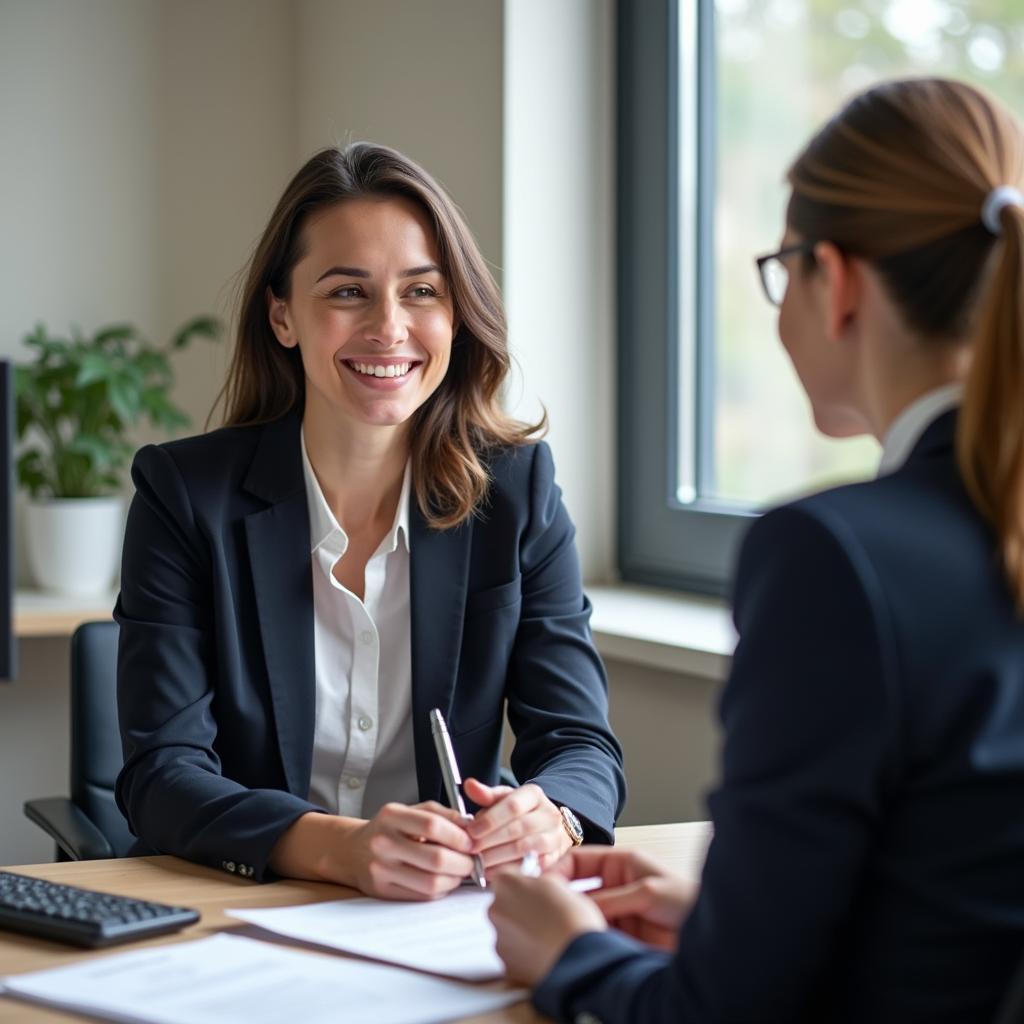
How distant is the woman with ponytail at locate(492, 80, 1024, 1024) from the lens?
2.83 ft

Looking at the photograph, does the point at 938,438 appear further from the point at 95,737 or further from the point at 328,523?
the point at 95,737

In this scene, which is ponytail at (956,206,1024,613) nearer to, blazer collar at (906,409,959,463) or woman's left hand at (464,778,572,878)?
blazer collar at (906,409,959,463)

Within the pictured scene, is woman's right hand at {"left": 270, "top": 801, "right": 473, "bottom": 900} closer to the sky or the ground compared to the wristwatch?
closer to the sky

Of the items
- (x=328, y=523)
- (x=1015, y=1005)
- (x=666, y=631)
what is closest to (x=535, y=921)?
(x=1015, y=1005)

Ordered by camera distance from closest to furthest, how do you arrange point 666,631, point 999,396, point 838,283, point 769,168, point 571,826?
point 999,396
point 838,283
point 571,826
point 666,631
point 769,168

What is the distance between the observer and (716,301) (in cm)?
283

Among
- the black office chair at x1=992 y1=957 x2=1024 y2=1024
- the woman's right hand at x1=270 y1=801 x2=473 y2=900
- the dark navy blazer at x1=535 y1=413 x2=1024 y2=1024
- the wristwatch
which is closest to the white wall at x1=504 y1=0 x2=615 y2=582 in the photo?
the wristwatch

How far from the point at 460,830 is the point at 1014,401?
2.49 feet

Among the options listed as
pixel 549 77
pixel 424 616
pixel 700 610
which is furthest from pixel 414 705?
pixel 549 77

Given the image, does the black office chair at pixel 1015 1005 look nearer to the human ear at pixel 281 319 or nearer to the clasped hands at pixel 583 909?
the clasped hands at pixel 583 909

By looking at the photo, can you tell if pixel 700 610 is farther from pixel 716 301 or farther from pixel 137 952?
pixel 137 952

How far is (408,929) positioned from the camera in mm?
1303

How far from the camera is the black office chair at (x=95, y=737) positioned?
2.21 meters

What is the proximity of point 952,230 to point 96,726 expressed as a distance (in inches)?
64.2
